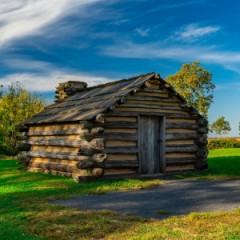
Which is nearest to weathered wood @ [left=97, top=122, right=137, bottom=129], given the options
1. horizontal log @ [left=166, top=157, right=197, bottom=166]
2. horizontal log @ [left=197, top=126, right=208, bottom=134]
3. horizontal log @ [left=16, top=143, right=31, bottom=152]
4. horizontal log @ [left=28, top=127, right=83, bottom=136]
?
horizontal log @ [left=28, top=127, right=83, bottom=136]

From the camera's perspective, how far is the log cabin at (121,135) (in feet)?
54.0

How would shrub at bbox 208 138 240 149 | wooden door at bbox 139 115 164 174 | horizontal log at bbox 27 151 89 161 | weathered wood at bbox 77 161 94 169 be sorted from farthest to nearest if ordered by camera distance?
shrub at bbox 208 138 240 149 < wooden door at bbox 139 115 164 174 < horizontal log at bbox 27 151 89 161 < weathered wood at bbox 77 161 94 169

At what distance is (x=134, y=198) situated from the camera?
12.0m

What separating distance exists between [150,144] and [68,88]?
8.56 m

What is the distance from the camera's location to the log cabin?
1647cm

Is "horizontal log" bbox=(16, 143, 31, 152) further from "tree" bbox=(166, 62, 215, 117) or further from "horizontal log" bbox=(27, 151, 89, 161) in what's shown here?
"tree" bbox=(166, 62, 215, 117)

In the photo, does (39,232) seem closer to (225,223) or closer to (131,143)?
(225,223)

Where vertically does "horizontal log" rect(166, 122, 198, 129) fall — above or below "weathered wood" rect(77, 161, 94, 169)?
above

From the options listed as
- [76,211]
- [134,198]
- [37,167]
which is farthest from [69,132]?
[76,211]

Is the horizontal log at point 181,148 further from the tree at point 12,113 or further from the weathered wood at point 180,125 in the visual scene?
the tree at point 12,113

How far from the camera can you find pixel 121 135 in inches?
683

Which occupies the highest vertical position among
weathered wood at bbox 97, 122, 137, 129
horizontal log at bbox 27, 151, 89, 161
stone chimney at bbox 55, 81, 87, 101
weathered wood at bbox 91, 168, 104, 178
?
stone chimney at bbox 55, 81, 87, 101

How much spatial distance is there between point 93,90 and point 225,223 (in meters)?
15.7

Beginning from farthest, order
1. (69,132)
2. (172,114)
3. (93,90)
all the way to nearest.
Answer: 1. (93,90)
2. (172,114)
3. (69,132)
